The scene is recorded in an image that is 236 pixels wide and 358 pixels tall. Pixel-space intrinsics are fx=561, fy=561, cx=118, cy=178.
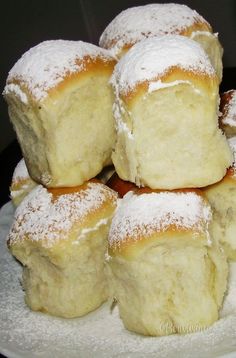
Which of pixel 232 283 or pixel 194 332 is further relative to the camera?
pixel 232 283

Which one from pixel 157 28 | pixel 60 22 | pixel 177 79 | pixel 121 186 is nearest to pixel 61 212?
pixel 121 186

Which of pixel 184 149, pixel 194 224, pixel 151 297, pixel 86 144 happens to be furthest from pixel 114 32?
pixel 151 297

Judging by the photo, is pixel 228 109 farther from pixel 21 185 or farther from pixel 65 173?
pixel 21 185

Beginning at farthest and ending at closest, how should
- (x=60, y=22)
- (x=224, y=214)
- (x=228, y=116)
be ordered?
(x=60, y=22) < (x=228, y=116) < (x=224, y=214)

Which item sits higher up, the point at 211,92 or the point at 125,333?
the point at 211,92

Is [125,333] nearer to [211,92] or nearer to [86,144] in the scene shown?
[86,144]

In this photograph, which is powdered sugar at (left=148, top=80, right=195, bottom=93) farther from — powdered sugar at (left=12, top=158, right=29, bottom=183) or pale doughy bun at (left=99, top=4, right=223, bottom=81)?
powdered sugar at (left=12, top=158, right=29, bottom=183)

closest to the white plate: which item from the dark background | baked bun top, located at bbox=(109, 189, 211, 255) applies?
baked bun top, located at bbox=(109, 189, 211, 255)
